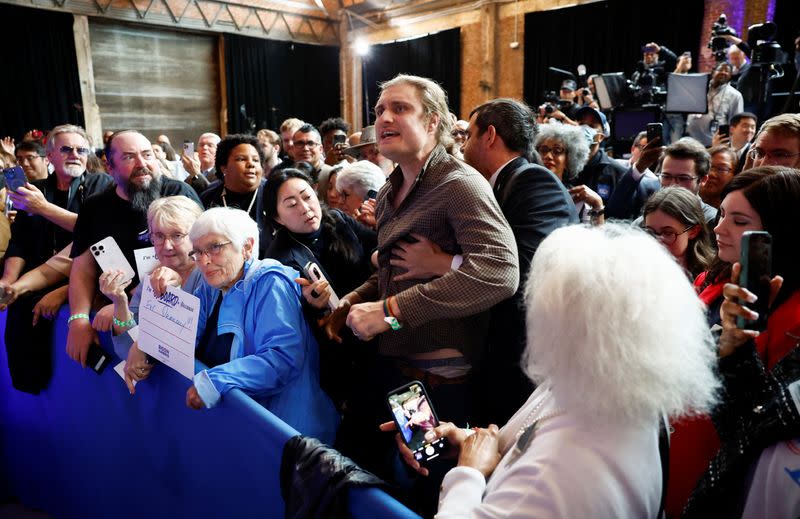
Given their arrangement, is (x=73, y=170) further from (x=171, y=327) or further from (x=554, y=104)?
(x=554, y=104)

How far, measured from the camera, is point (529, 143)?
1916mm

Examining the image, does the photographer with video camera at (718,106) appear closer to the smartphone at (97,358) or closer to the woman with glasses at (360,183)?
the woman with glasses at (360,183)

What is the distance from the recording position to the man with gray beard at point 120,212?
2.45 metres

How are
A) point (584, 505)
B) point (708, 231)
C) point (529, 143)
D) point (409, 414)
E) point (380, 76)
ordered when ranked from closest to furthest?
point (584, 505) → point (409, 414) → point (529, 143) → point (708, 231) → point (380, 76)

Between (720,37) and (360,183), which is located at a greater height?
(720,37)

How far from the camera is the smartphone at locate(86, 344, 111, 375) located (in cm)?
215

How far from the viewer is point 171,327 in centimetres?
169

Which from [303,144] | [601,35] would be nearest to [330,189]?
[303,144]

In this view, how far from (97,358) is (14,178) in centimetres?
131

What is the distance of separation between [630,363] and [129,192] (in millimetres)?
2435

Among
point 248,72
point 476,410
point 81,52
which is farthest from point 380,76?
point 476,410

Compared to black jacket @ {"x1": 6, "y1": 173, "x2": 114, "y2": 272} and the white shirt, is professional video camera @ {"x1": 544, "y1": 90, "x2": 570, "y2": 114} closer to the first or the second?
black jacket @ {"x1": 6, "y1": 173, "x2": 114, "y2": 272}

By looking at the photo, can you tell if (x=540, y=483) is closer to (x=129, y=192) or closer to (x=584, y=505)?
(x=584, y=505)

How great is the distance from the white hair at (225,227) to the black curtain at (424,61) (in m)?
10.5
